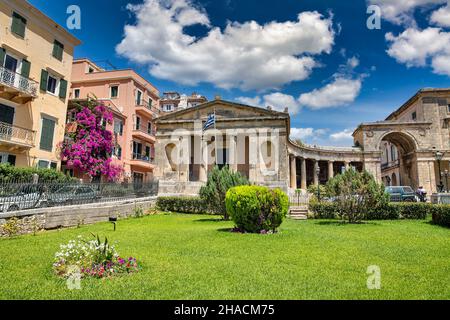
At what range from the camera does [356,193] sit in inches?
593

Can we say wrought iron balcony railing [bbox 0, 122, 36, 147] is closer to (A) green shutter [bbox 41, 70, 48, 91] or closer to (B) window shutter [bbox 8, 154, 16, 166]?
(B) window shutter [bbox 8, 154, 16, 166]

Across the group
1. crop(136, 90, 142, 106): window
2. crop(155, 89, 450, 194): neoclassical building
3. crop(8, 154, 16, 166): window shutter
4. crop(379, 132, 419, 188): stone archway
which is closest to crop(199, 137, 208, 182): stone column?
crop(155, 89, 450, 194): neoclassical building

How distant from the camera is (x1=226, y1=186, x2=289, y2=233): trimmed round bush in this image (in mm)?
11203

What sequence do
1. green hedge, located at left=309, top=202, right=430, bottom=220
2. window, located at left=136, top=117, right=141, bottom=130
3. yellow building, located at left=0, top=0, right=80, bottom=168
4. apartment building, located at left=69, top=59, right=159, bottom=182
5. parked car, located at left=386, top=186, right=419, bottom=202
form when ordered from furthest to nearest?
1. window, located at left=136, top=117, right=141, bottom=130
2. apartment building, located at left=69, top=59, right=159, bottom=182
3. parked car, located at left=386, top=186, right=419, bottom=202
4. yellow building, located at left=0, top=0, right=80, bottom=168
5. green hedge, located at left=309, top=202, right=430, bottom=220

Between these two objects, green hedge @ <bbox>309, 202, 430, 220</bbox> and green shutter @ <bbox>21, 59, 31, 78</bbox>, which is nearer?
green hedge @ <bbox>309, 202, 430, 220</bbox>

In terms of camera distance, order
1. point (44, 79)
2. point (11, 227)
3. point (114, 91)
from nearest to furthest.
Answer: point (11, 227)
point (44, 79)
point (114, 91)

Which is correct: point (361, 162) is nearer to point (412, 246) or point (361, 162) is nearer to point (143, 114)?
point (143, 114)

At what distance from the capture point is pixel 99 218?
1529cm

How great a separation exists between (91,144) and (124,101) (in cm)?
964

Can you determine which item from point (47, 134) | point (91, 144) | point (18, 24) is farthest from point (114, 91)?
point (18, 24)

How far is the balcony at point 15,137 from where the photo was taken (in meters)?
18.2

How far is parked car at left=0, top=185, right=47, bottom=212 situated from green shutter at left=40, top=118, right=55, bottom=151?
10.7 metres

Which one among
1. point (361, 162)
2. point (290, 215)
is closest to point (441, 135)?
point (361, 162)

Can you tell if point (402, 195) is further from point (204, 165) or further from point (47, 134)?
point (47, 134)
